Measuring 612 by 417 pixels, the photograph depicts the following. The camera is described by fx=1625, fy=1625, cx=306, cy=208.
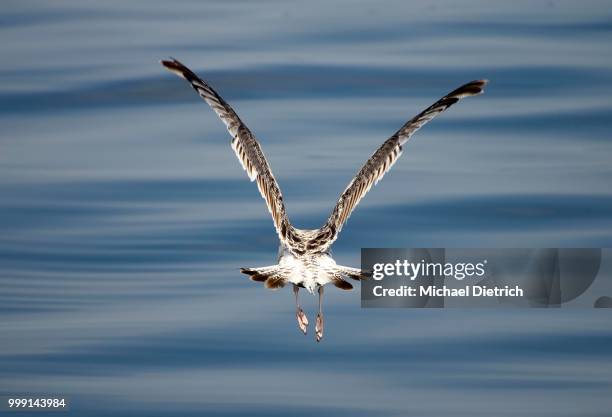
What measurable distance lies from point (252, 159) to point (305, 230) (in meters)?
0.61

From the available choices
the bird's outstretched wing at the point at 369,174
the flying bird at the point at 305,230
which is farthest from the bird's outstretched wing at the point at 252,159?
the bird's outstretched wing at the point at 369,174

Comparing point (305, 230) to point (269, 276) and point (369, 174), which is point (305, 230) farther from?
point (269, 276)

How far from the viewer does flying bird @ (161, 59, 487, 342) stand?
34.3 feet

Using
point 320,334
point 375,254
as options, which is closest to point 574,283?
point 375,254

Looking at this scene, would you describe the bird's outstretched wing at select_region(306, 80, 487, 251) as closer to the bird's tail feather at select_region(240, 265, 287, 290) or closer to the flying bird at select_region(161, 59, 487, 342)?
Result: the flying bird at select_region(161, 59, 487, 342)

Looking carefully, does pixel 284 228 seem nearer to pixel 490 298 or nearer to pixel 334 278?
pixel 334 278

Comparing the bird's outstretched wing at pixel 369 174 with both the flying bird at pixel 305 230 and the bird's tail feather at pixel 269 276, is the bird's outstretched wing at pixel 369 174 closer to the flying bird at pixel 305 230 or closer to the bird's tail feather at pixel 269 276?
the flying bird at pixel 305 230

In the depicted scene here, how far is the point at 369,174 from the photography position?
441 inches

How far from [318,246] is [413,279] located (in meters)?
2.20

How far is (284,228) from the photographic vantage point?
10820mm

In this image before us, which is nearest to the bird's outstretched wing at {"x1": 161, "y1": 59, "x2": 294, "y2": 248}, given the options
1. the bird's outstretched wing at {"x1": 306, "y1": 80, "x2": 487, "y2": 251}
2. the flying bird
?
the flying bird

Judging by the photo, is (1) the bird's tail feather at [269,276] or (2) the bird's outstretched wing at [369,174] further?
(2) the bird's outstretched wing at [369,174]

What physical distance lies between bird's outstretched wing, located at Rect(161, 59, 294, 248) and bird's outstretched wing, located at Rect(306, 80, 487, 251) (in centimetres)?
24

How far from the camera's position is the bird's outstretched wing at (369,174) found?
1077cm
